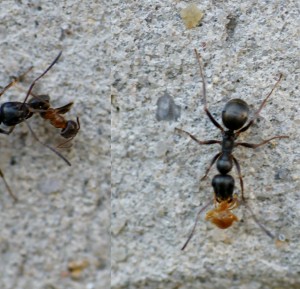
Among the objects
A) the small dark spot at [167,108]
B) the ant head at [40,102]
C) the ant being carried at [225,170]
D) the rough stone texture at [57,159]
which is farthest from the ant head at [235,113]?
the ant head at [40,102]

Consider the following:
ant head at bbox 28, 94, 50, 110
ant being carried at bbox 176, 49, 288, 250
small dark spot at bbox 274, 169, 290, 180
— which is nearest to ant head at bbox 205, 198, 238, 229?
ant being carried at bbox 176, 49, 288, 250

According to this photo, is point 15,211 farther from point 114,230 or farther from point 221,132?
point 221,132

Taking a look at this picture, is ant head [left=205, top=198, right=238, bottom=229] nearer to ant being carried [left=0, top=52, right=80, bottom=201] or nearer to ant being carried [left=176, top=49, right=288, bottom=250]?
ant being carried [left=176, top=49, right=288, bottom=250]

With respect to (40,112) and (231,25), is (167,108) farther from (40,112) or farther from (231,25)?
(40,112)

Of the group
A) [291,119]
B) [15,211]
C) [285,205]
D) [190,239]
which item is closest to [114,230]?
[190,239]

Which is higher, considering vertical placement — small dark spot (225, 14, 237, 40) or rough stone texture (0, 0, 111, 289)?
small dark spot (225, 14, 237, 40)
